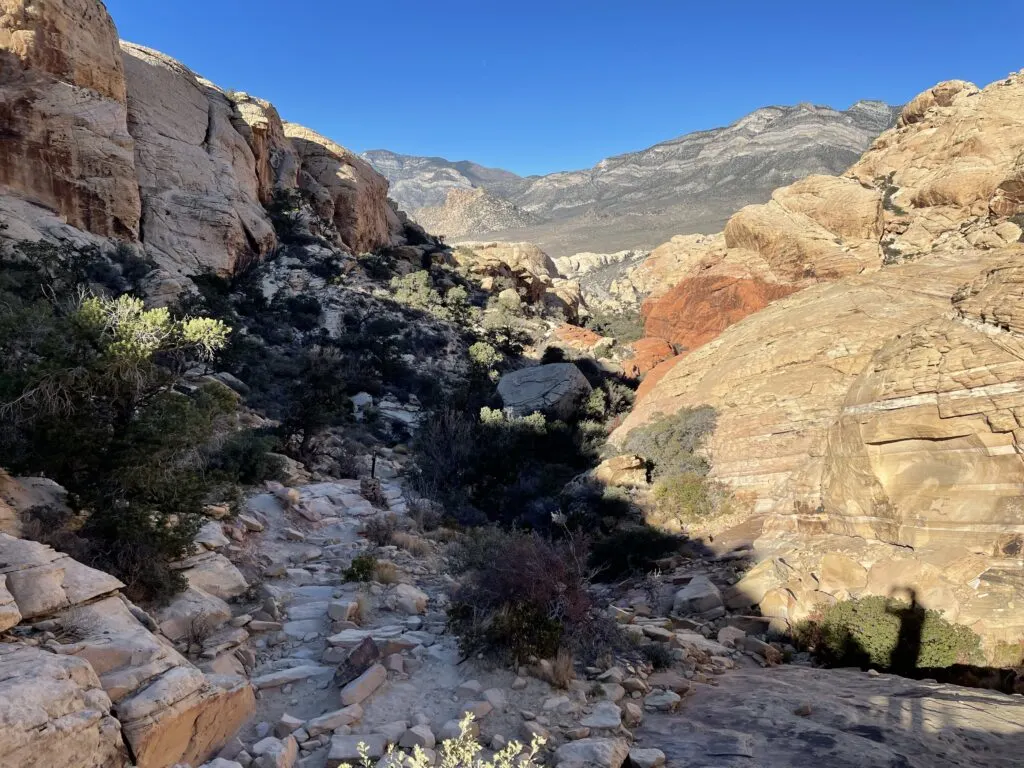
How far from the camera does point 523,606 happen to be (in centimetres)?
593

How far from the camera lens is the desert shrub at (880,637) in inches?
260

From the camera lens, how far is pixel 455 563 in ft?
28.7

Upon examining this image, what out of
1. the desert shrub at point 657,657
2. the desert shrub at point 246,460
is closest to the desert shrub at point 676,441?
the desert shrub at point 657,657

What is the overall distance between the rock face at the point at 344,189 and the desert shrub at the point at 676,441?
109 feet

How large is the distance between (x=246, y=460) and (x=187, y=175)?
83.5 ft

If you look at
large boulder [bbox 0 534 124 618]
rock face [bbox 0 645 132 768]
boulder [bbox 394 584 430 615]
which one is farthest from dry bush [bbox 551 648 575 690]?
large boulder [bbox 0 534 124 618]

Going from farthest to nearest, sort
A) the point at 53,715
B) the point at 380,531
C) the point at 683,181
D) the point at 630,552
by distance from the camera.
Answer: the point at 683,181 → the point at 630,552 → the point at 380,531 → the point at 53,715

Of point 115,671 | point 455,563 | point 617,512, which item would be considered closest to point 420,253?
point 617,512

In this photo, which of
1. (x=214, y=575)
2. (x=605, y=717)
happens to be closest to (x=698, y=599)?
(x=605, y=717)

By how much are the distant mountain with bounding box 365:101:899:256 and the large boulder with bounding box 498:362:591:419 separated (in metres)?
49.2

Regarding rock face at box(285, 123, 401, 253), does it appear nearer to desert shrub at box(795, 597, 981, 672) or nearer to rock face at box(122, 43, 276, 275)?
rock face at box(122, 43, 276, 275)

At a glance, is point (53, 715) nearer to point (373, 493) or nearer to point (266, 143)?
point (373, 493)

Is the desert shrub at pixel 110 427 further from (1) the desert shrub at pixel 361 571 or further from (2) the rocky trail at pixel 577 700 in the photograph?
(1) the desert shrub at pixel 361 571

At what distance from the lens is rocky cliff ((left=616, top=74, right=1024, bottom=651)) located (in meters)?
7.64
